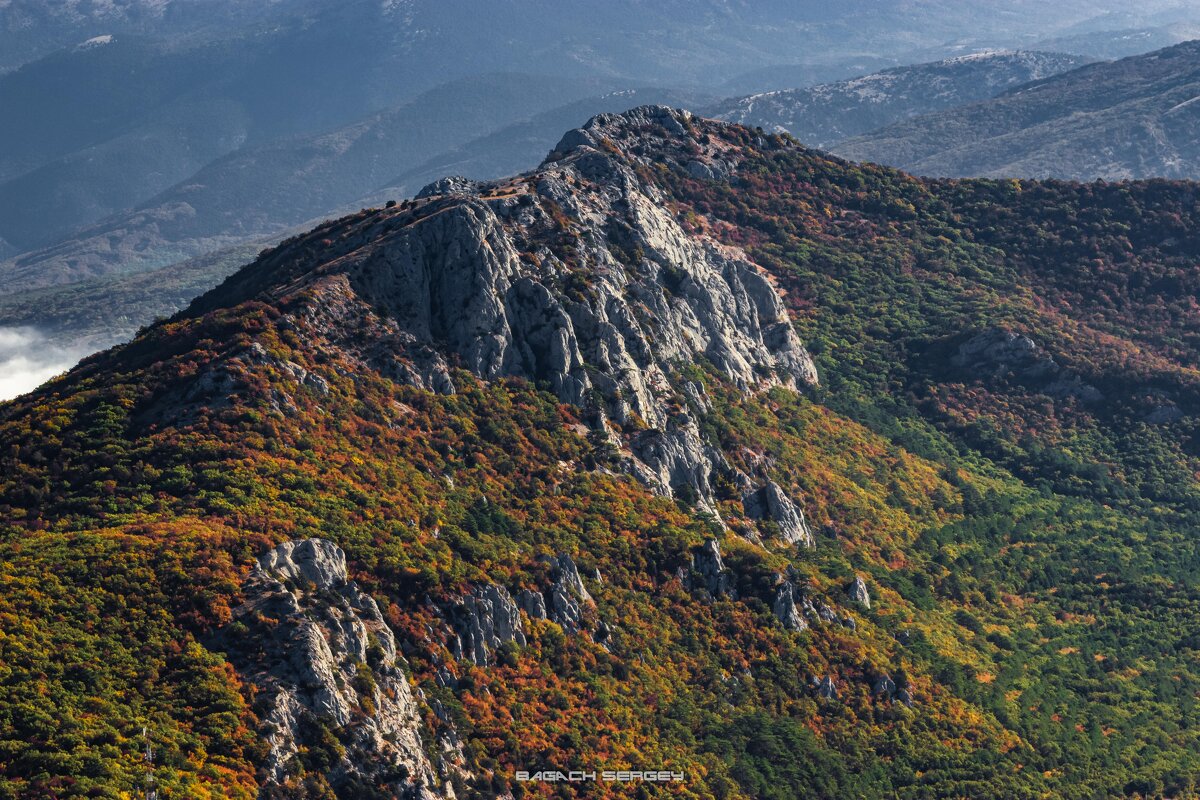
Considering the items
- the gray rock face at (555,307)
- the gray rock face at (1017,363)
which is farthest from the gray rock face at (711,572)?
the gray rock face at (1017,363)

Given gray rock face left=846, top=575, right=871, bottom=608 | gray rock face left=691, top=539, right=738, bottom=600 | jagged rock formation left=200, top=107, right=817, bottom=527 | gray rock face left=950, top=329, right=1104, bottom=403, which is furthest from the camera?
gray rock face left=950, top=329, right=1104, bottom=403

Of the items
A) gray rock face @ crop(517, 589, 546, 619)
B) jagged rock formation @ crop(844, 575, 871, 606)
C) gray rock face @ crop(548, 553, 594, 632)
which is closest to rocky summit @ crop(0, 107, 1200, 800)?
gray rock face @ crop(517, 589, 546, 619)

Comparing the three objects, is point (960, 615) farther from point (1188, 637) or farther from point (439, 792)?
point (439, 792)

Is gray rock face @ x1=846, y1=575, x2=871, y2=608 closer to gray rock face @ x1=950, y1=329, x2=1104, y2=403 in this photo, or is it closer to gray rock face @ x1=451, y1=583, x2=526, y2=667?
gray rock face @ x1=451, y1=583, x2=526, y2=667

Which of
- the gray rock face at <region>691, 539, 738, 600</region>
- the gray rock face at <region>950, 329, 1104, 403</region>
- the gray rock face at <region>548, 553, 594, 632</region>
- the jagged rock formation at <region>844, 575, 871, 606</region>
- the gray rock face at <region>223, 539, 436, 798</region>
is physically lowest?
the jagged rock formation at <region>844, 575, 871, 606</region>

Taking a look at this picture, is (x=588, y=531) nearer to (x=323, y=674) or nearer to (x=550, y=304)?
(x=550, y=304)

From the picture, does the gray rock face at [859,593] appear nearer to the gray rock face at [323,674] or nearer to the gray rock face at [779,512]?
the gray rock face at [779,512]

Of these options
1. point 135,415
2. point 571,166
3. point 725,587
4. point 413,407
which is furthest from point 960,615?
point 135,415
